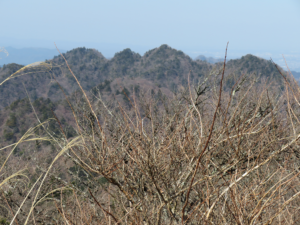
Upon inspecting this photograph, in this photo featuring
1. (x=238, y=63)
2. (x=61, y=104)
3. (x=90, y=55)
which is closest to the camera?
(x=61, y=104)

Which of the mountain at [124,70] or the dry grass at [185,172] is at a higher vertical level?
the mountain at [124,70]

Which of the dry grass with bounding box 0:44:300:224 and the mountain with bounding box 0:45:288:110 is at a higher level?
the mountain with bounding box 0:45:288:110

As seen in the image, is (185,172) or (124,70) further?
(124,70)

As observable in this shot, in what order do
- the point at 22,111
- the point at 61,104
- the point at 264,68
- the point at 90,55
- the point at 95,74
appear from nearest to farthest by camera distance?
1. the point at 22,111
2. the point at 61,104
3. the point at 264,68
4. the point at 95,74
5. the point at 90,55

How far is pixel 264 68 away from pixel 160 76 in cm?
4259

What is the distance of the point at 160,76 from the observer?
9294 centimetres

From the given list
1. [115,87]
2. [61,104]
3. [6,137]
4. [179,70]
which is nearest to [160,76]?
[179,70]

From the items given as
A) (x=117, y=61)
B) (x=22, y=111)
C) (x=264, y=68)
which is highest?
(x=117, y=61)

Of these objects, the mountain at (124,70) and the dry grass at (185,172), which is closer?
the dry grass at (185,172)

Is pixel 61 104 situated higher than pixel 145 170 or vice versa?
→ pixel 145 170

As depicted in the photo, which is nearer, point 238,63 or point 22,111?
point 22,111

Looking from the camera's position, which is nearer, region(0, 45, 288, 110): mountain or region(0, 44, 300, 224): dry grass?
region(0, 44, 300, 224): dry grass

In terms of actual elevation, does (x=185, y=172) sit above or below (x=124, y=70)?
below

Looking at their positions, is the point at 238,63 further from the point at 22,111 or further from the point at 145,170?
the point at 145,170
